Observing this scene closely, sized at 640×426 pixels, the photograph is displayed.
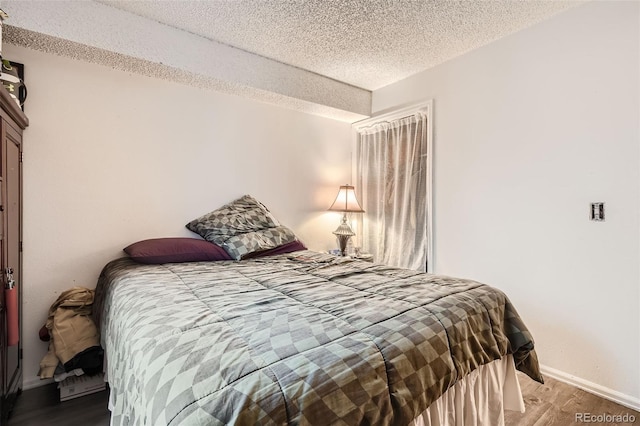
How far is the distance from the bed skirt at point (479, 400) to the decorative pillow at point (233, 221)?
1.84 m

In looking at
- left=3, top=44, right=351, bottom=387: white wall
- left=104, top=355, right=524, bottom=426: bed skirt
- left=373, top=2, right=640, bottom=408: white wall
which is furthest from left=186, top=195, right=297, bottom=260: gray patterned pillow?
left=373, top=2, right=640, bottom=408: white wall

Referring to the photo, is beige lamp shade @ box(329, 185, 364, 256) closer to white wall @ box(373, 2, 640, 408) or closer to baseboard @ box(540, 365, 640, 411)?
white wall @ box(373, 2, 640, 408)

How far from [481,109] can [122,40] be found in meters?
2.74

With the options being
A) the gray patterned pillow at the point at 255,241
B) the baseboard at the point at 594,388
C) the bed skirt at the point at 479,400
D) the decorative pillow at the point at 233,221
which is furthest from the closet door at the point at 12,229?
the baseboard at the point at 594,388

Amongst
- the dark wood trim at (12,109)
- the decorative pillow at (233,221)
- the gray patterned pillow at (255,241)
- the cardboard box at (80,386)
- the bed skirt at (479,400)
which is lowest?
the cardboard box at (80,386)

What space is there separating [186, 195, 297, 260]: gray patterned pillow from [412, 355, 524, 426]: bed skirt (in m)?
1.65

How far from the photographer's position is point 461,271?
272 centimetres

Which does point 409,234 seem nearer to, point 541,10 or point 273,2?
point 541,10

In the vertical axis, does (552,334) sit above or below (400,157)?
below

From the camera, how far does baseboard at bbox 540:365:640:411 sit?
185 centimetres

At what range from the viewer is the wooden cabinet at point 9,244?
1.50 meters

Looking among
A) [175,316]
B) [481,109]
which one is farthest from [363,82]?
[175,316]

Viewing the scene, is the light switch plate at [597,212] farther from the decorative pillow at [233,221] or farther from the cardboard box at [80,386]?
the cardboard box at [80,386]

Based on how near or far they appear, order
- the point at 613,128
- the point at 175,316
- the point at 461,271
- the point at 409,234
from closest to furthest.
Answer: the point at 175,316, the point at 613,128, the point at 461,271, the point at 409,234
